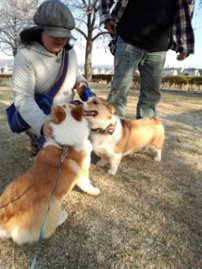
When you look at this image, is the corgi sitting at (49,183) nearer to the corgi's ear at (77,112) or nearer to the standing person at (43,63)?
the corgi's ear at (77,112)

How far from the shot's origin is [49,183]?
5.63 ft

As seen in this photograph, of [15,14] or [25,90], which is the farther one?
[15,14]

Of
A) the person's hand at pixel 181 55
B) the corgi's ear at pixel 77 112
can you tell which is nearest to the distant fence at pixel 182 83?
the person's hand at pixel 181 55

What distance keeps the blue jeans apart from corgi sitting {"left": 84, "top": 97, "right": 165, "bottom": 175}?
0.35m

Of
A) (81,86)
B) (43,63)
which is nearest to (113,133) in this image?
(81,86)

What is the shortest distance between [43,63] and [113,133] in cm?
90

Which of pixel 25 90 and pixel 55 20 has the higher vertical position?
pixel 55 20

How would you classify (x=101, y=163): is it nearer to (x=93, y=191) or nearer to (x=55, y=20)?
(x=93, y=191)

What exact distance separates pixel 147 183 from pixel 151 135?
2.02 ft

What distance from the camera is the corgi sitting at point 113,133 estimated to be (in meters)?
2.52

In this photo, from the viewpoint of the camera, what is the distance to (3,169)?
2.67 meters

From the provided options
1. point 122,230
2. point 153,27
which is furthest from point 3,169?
point 153,27

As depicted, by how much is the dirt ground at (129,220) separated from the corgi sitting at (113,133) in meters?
0.19

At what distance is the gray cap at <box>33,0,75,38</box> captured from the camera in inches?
81.5
